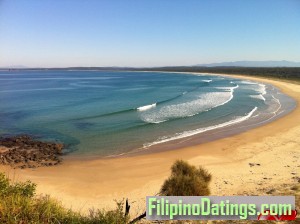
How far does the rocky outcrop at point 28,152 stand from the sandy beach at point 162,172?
0.90 m

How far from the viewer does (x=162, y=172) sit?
1405 cm

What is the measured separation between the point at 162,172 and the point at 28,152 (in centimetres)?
942

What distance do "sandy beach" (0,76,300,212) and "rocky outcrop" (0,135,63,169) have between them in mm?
900

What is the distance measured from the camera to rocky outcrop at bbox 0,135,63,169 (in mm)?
16125

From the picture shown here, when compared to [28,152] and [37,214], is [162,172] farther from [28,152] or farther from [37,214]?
[28,152]

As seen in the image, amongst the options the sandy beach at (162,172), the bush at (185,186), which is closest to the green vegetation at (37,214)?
the bush at (185,186)

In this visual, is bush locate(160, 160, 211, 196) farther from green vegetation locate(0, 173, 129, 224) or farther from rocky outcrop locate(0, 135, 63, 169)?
rocky outcrop locate(0, 135, 63, 169)

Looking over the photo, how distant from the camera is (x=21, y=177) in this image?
14.0 metres

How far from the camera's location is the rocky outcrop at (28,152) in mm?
16125

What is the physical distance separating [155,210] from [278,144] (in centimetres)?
1432

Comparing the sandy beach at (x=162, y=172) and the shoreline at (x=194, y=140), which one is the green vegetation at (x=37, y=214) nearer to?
the sandy beach at (x=162, y=172)

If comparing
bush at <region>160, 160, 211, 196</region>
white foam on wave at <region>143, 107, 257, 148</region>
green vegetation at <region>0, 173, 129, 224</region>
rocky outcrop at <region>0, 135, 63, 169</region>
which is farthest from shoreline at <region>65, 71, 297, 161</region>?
green vegetation at <region>0, 173, 129, 224</region>

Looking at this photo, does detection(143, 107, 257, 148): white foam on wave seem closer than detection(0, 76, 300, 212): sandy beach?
No

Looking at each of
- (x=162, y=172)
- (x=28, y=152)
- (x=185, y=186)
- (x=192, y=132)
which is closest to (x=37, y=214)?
(x=185, y=186)
